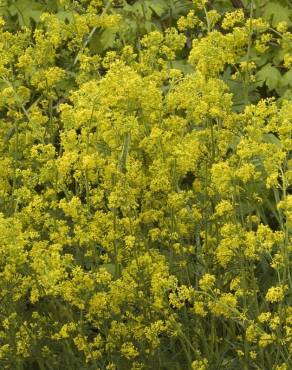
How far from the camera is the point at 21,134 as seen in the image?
4.24m

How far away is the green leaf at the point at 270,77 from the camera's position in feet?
17.5

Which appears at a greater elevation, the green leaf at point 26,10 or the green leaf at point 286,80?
the green leaf at point 26,10

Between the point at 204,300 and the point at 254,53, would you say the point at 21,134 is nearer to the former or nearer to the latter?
the point at 204,300

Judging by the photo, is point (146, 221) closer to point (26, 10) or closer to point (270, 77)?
point (270, 77)

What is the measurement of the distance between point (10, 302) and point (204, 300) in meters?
0.76

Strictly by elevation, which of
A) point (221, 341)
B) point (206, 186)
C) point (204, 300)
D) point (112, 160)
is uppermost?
point (112, 160)

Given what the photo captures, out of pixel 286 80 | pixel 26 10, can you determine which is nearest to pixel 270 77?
pixel 286 80

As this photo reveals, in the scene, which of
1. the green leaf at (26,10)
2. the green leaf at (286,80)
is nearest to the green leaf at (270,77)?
the green leaf at (286,80)

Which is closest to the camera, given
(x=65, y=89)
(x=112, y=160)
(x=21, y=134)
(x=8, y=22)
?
(x=112, y=160)

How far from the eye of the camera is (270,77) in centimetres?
534

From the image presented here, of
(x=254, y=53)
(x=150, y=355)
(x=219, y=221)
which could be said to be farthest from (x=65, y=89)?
(x=150, y=355)

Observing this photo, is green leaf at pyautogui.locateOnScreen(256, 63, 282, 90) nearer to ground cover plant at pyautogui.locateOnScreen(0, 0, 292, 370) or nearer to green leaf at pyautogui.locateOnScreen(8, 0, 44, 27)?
ground cover plant at pyautogui.locateOnScreen(0, 0, 292, 370)

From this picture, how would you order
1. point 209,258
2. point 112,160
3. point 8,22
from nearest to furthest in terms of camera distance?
point 112,160, point 209,258, point 8,22

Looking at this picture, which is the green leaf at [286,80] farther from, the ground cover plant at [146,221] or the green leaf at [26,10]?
the green leaf at [26,10]
